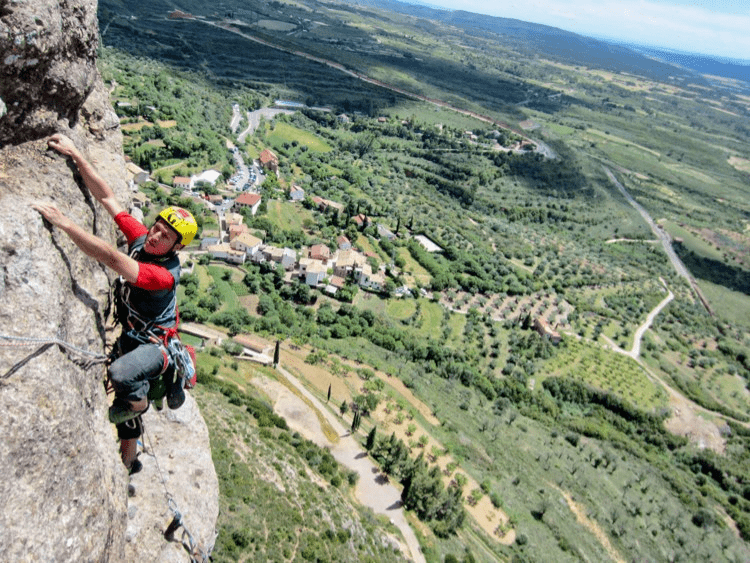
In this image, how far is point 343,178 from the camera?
10138 centimetres

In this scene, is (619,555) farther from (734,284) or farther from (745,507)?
(734,284)

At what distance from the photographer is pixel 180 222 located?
7.21 metres

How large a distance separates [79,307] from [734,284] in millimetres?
133571

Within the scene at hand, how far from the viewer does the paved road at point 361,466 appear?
28.7 metres

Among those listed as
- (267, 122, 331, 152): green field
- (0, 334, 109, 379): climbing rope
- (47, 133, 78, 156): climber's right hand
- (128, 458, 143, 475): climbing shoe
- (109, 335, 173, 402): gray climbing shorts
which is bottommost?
(267, 122, 331, 152): green field

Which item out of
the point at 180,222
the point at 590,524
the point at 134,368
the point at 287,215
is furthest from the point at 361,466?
the point at 287,215

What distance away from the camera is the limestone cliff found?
5.80 m

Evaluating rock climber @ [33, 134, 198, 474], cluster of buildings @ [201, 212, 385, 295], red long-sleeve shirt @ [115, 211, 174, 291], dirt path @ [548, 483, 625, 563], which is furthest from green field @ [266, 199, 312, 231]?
red long-sleeve shirt @ [115, 211, 174, 291]

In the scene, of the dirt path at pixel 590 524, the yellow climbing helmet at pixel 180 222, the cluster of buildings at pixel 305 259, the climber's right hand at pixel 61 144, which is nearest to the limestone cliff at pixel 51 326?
the climber's right hand at pixel 61 144

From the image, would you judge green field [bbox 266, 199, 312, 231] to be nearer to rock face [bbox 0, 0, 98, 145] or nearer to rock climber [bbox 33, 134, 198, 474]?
rock face [bbox 0, 0, 98, 145]

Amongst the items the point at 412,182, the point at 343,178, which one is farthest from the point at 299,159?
the point at 412,182

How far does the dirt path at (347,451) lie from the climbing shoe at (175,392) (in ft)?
71.4

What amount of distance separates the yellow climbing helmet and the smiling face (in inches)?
2.9

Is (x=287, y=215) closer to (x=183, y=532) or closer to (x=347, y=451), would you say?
(x=347, y=451)
